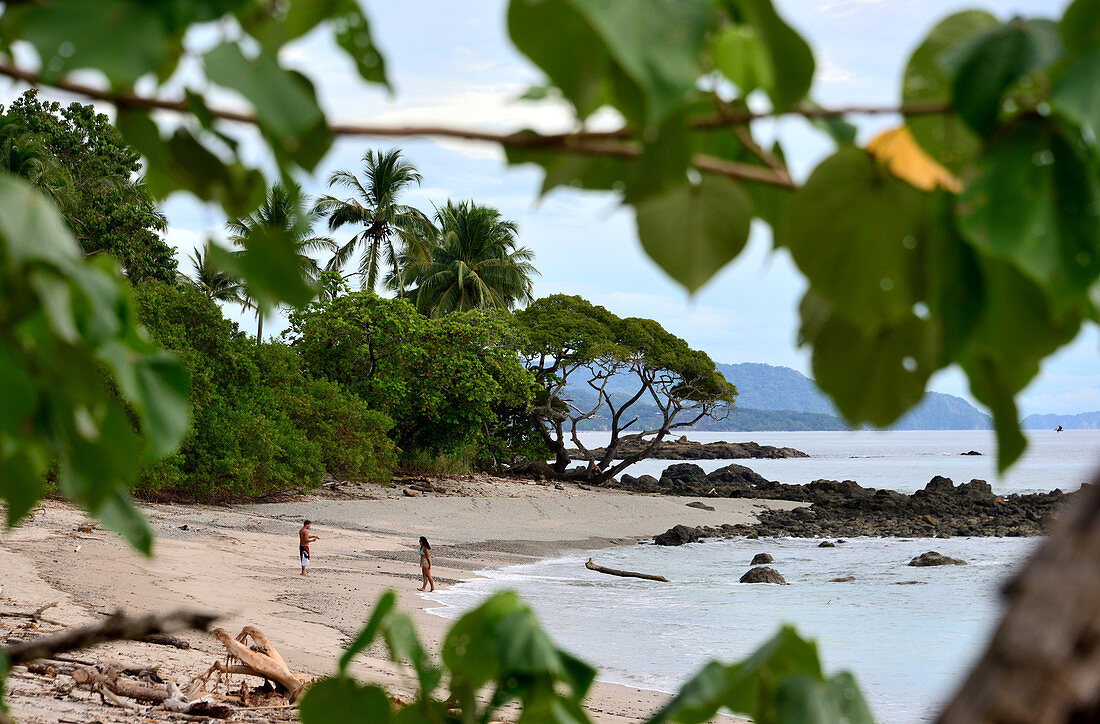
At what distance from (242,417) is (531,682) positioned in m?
16.2

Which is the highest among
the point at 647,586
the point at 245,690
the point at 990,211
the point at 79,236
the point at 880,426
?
the point at 79,236

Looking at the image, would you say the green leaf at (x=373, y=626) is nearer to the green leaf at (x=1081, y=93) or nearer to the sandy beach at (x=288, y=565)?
the sandy beach at (x=288, y=565)

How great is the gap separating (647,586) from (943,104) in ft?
48.2

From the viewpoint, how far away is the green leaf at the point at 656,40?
0.33 m

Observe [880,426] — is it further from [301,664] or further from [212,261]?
[301,664]

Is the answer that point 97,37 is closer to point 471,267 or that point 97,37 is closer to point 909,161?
point 909,161

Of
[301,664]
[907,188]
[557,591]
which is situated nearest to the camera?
[907,188]

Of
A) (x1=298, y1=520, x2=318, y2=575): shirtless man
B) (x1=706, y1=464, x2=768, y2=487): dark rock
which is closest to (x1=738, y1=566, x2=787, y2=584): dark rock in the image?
(x1=298, y1=520, x2=318, y2=575): shirtless man

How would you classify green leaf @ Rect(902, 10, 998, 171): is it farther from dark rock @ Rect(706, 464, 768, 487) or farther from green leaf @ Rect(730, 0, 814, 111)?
dark rock @ Rect(706, 464, 768, 487)

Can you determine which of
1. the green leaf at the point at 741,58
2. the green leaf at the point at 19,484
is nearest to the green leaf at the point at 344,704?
the green leaf at the point at 19,484

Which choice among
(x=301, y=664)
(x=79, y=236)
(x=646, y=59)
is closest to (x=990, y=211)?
(x=646, y=59)

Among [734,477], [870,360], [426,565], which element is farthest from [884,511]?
[870,360]

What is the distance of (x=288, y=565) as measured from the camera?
1216 cm

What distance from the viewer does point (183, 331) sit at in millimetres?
14727
